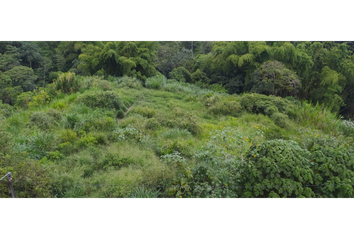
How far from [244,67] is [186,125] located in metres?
2.06

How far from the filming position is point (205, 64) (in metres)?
6.50

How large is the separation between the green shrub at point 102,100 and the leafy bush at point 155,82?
1506 millimetres

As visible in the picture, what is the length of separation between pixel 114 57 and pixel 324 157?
6691 millimetres

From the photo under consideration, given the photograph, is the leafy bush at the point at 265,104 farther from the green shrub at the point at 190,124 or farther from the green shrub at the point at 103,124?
the green shrub at the point at 103,124

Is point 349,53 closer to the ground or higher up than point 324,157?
higher up

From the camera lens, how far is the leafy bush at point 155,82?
7109 mm

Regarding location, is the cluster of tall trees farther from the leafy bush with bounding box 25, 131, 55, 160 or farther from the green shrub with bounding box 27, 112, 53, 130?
the leafy bush with bounding box 25, 131, 55, 160

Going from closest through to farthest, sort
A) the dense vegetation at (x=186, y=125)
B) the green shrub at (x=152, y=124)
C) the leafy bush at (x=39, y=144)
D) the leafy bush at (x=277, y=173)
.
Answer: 1. the leafy bush at (x=277, y=173)
2. the dense vegetation at (x=186, y=125)
3. the leafy bush at (x=39, y=144)
4. the green shrub at (x=152, y=124)

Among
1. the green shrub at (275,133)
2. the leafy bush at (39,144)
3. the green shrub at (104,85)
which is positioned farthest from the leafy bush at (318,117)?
the green shrub at (104,85)

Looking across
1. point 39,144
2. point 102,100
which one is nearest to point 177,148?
point 39,144

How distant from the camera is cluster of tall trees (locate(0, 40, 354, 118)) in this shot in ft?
14.0

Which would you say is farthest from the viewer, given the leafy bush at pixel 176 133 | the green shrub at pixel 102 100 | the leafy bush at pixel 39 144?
the green shrub at pixel 102 100
